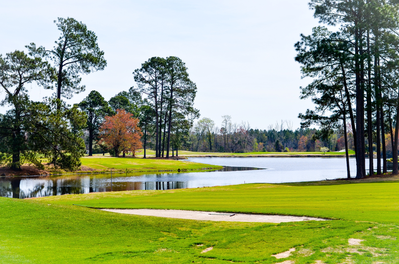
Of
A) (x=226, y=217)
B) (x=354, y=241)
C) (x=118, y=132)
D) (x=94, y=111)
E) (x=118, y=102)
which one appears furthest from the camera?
(x=118, y=102)

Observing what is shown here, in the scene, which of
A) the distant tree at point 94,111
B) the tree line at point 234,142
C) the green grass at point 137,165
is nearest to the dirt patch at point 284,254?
the green grass at point 137,165

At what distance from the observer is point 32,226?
10.1 metres

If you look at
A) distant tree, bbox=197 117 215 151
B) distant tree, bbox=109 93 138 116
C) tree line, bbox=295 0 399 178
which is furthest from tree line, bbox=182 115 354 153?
tree line, bbox=295 0 399 178

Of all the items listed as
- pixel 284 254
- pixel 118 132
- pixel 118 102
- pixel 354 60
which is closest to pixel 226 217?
pixel 284 254

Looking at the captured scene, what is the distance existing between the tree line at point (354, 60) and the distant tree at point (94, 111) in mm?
49287

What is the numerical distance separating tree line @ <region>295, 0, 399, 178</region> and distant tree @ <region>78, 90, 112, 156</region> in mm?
49287

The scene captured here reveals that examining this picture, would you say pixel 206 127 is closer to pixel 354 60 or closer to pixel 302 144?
pixel 302 144

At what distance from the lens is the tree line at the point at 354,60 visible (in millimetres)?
29469

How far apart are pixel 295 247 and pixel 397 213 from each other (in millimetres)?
5555

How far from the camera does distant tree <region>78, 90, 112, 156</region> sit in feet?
234

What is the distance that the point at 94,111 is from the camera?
236 ft

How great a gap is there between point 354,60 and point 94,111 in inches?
2179

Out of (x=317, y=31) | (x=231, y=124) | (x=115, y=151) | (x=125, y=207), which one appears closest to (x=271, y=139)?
(x=231, y=124)

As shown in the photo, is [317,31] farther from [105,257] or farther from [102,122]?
[102,122]
